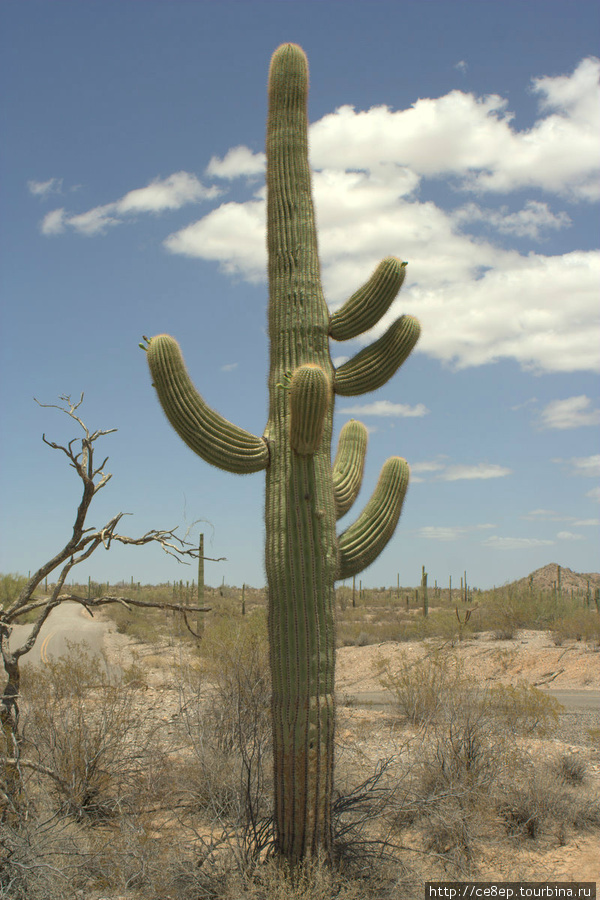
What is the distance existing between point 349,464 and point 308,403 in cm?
206

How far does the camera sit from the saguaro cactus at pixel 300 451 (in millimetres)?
5324

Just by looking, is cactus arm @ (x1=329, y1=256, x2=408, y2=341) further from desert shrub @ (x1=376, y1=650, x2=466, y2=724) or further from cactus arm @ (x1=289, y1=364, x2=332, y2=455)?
desert shrub @ (x1=376, y1=650, x2=466, y2=724)

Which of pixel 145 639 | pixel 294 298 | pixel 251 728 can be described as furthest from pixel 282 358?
pixel 145 639

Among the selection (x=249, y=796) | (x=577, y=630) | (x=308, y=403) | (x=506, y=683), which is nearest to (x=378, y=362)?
(x=308, y=403)

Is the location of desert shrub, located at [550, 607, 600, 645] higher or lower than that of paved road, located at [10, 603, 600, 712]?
higher

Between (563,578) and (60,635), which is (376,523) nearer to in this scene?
(60,635)

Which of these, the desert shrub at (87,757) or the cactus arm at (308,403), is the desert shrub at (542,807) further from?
the cactus arm at (308,403)

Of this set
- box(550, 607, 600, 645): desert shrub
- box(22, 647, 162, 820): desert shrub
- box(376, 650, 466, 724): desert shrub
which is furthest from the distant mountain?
box(22, 647, 162, 820): desert shrub

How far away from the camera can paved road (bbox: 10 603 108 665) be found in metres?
22.1

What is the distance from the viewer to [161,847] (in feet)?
20.2

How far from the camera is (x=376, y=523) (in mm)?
6559

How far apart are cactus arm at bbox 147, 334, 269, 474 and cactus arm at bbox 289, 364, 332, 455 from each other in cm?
59

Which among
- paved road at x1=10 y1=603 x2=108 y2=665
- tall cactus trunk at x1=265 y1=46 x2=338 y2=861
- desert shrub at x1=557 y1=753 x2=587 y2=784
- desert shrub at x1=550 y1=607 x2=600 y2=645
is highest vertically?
tall cactus trunk at x1=265 y1=46 x2=338 y2=861

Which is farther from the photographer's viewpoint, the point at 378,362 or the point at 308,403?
the point at 378,362
